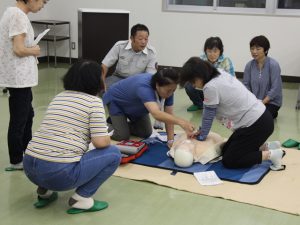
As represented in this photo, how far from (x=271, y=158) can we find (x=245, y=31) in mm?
3699

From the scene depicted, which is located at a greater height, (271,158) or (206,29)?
(206,29)

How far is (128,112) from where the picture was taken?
3.38 metres

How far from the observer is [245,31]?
6.18 m

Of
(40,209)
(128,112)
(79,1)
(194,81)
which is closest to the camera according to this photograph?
(40,209)

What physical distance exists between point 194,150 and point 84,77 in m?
1.16

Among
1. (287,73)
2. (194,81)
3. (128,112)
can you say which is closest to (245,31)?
(287,73)

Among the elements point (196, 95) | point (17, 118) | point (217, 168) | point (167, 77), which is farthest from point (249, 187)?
point (196, 95)

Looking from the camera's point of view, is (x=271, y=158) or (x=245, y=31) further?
(x=245, y=31)

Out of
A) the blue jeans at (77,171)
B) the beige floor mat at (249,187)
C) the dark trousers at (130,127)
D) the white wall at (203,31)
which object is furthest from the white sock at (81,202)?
the white wall at (203,31)

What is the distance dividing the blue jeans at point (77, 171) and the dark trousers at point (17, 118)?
602mm

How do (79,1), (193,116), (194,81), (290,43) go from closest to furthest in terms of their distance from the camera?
1. (194,81)
2. (193,116)
3. (290,43)
4. (79,1)

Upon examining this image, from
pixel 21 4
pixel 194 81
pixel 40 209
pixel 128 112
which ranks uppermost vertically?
pixel 21 4

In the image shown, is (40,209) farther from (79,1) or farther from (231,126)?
(79,1)

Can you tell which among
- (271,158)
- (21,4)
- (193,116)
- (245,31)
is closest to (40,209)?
(21,4)
